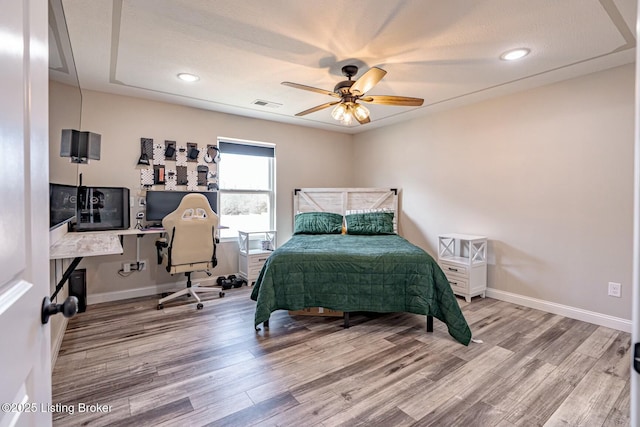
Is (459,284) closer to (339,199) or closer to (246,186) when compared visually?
(339,199)

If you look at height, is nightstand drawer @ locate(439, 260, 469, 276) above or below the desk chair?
below

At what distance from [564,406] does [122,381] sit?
2.82 m

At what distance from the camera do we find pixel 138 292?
372cm

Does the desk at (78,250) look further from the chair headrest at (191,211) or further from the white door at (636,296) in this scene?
the white door at (636,296)

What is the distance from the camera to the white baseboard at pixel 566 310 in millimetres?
2818

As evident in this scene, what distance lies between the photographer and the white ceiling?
6.47ft

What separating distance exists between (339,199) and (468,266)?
2199mm

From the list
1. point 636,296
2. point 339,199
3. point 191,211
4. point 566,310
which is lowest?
point 566,310

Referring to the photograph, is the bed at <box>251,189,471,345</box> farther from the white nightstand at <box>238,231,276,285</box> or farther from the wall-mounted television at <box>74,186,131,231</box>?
the wall-mounted television at <box>74,186,131,231</box>

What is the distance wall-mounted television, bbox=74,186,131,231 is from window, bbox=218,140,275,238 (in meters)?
Answer: 1.22

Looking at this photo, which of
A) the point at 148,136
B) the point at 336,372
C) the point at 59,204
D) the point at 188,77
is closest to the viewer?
the point at 59,204

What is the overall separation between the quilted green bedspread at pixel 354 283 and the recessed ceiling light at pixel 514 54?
1.90 metres

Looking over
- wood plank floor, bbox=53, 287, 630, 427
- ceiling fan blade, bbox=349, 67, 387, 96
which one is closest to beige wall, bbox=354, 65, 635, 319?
wood plank floor, bbox=53, 287, 630, 427

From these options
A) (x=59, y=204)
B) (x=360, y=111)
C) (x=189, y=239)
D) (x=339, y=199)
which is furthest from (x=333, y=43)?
(x=339, y=199)
